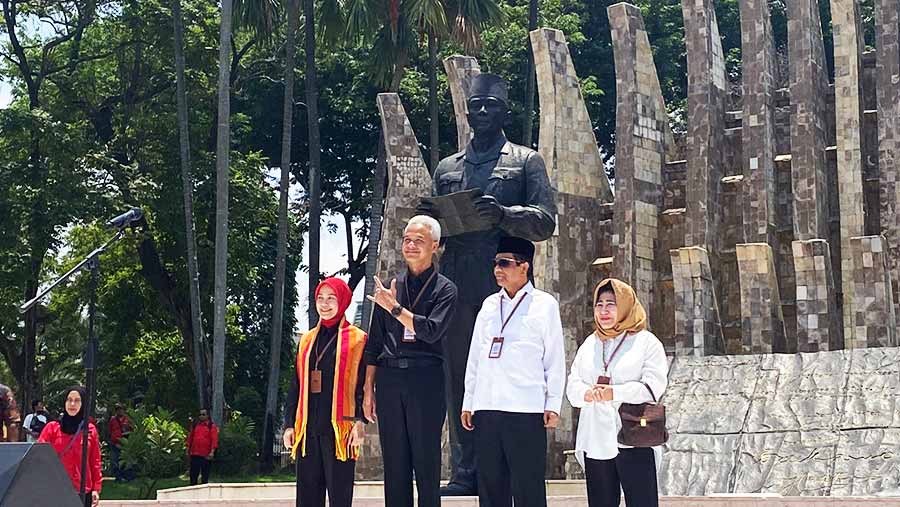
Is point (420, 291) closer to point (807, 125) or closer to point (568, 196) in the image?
point (807, 125)

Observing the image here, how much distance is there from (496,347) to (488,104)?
1821mm

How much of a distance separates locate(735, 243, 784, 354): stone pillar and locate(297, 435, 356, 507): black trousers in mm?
11762

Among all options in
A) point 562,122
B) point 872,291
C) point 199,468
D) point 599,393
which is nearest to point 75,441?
point 599,393

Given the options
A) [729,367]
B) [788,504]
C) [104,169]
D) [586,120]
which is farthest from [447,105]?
[788,504]

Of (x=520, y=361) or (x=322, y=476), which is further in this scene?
(x=322, y=476)

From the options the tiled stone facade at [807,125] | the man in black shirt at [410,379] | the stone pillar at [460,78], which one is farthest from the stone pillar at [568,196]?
the man in black shirt at [410,379]

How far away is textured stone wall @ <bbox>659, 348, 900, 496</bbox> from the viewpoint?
1445cm

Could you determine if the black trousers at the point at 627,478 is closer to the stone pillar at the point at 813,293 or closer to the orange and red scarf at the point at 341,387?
the orange and red scarf at the point at 341,387

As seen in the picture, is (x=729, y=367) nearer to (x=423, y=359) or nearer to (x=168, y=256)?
(x=423, y=359)

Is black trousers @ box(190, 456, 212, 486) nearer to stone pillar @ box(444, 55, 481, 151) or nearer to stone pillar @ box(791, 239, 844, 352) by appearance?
stone pillar @ box(444, 55, 481, 151)

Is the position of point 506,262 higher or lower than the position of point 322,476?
higher

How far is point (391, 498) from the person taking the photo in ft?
22.4

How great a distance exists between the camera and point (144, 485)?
2125 cm

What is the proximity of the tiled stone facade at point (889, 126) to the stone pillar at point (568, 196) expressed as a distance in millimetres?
4218
